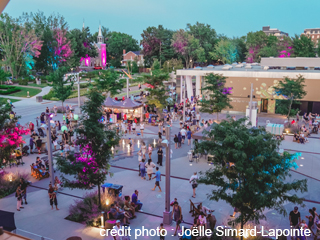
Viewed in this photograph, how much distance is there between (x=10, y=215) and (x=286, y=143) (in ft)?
64.8

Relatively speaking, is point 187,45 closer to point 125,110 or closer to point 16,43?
point 16,43

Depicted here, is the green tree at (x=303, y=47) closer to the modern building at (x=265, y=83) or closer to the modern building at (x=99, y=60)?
the modern building at (x=265, y=83)

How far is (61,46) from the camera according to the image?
61.2m

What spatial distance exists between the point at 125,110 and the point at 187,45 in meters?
49.3

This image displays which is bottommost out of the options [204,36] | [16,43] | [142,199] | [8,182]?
[142,199]

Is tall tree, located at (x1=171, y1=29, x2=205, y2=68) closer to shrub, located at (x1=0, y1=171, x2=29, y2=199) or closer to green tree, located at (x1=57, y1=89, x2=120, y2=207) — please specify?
shrub, located at (x1=0, y1=171, x2=29, y2=199)

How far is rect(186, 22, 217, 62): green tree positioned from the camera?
77.7m

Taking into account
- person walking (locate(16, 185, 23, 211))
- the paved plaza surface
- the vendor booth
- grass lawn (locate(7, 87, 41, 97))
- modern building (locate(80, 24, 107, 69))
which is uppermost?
modern building (locate(80, 24, 107, 69))

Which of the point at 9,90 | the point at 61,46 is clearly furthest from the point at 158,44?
the point at 9,90

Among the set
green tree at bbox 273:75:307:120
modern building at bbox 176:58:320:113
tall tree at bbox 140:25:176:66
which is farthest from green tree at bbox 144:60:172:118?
tall tree at bbox 140:25:176:66

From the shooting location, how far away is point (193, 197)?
548 inches

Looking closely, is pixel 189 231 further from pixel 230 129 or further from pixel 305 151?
pixel 305 151

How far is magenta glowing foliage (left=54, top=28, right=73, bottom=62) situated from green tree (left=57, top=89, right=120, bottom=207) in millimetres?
52811

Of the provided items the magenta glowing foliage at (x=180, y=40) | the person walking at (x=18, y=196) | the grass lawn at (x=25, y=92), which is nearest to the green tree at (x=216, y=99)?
the person walking at (x=18, y=196)
